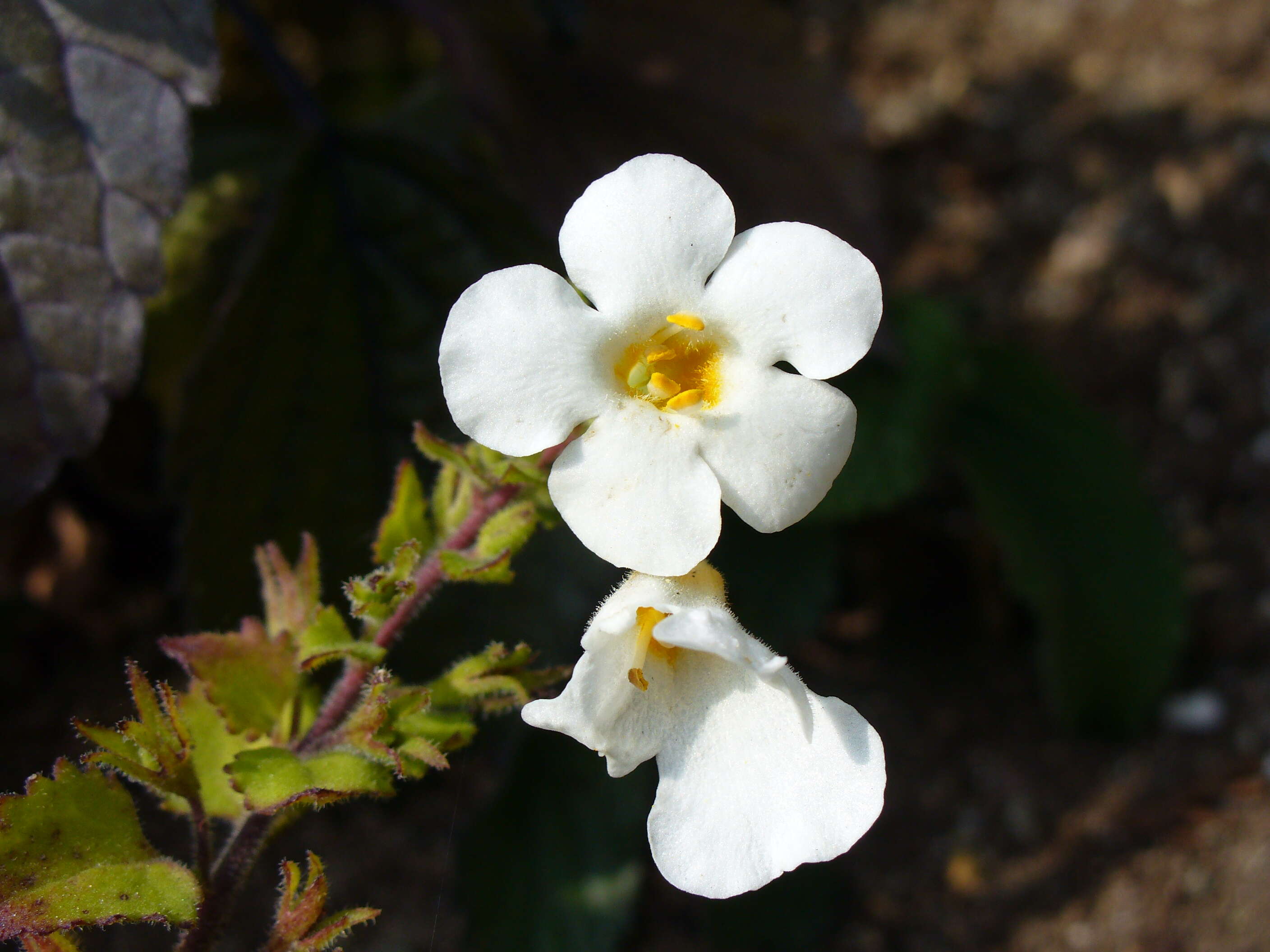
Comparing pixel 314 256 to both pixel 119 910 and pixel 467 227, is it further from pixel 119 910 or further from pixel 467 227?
pixel 119 910

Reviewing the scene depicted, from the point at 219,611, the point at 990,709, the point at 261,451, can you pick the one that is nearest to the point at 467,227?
the point at 261,451

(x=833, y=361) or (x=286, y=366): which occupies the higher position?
(x=833, y=361)

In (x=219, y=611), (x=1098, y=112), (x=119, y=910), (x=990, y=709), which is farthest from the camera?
(x=1098, y=112)

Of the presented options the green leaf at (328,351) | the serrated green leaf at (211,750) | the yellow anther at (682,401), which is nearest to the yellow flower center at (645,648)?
the yellow anther at (682,401)

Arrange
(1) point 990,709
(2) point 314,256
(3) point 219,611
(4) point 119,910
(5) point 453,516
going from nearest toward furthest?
(4) point 119,910, (5) point 453,516, (3) point 219,611, (2) point 314,256, (1) point 990,709

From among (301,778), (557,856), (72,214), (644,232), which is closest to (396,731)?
(301,778)

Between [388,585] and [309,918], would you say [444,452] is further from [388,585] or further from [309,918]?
[309,918]
